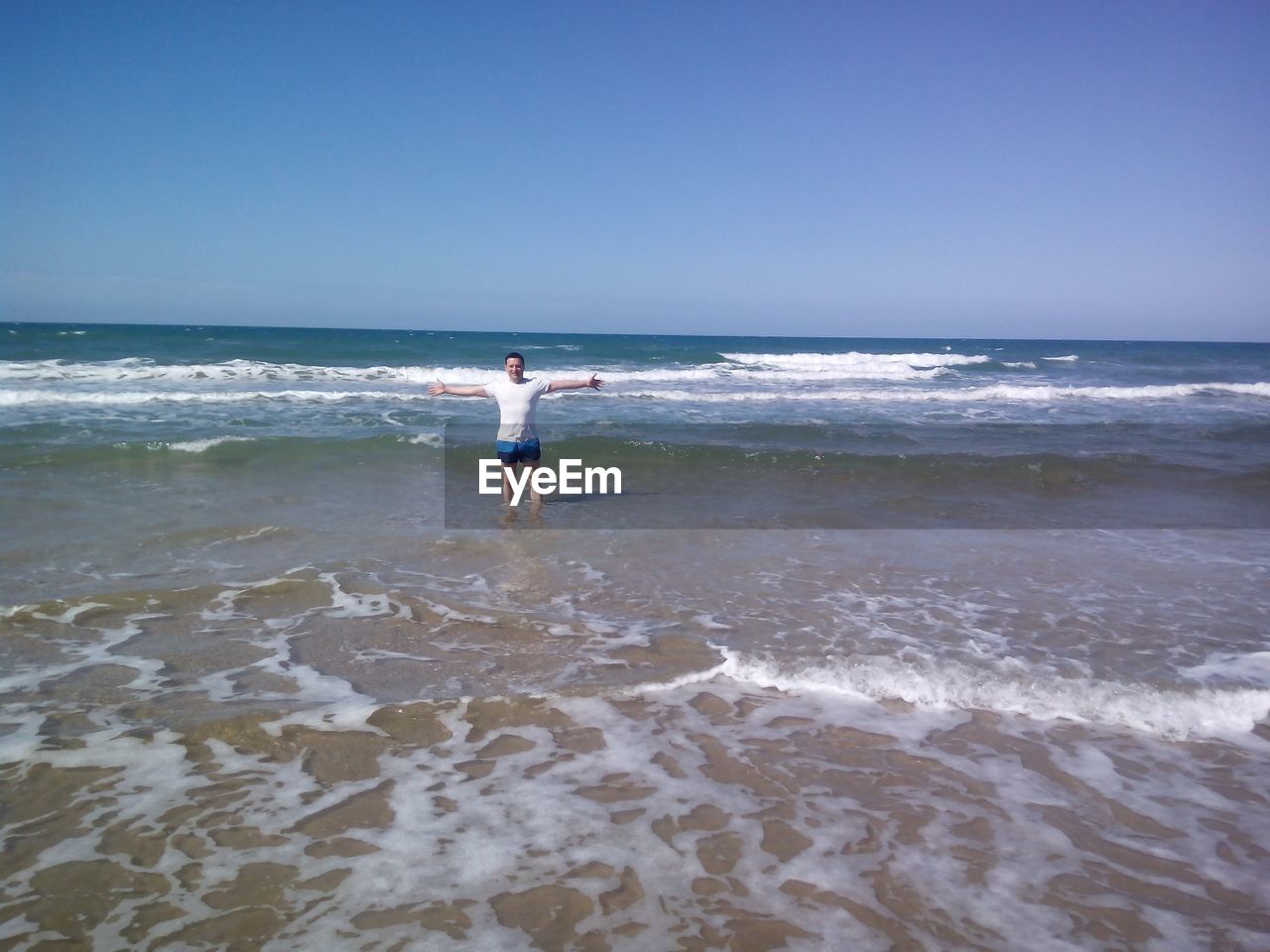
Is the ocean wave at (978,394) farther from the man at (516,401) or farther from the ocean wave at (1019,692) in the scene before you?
the ocean wave at (1019,692)

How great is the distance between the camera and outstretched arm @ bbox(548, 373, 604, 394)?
27.1ft

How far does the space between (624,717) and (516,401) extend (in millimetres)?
4978

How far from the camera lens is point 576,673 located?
15.7 feet

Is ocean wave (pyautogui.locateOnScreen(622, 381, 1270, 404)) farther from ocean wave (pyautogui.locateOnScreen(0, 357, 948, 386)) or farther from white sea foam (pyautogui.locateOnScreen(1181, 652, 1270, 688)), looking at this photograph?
white sea foam (pyautogui.locateOnScreen(1181, 652, 1270, 688))

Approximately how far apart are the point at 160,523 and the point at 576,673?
18.0 feet

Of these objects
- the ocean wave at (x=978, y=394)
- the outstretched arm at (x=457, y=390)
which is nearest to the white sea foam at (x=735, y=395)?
the ocean wave at (x=978, y=394)

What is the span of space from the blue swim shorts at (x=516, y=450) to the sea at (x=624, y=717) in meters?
0.63

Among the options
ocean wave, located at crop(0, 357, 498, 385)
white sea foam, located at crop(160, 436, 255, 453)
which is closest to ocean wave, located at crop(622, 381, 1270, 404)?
ocean wave, located at crop(0, 357, 498, 385)

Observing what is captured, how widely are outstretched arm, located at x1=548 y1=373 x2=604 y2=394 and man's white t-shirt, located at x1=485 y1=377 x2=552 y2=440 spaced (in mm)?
113

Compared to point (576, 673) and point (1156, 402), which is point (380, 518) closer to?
point (576, 673)

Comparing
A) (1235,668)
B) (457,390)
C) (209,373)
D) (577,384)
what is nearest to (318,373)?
(209,373)

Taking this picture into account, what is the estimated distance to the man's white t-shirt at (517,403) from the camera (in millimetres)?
8633

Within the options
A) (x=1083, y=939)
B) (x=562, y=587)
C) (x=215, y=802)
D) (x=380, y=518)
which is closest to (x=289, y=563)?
(x=380, y=518)

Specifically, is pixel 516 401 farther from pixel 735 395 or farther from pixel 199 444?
pixel 735 395
